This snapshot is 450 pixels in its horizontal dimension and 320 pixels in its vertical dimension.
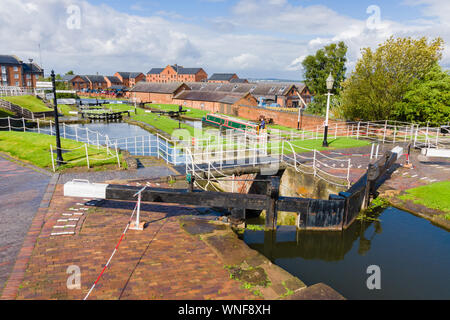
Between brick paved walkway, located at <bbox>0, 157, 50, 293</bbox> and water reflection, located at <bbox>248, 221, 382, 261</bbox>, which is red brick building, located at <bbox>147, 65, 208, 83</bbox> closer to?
brick paved walkway, located at <bbox>0, 157, 50, 293</bbox>

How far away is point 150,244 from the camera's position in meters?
Answer: 6.98

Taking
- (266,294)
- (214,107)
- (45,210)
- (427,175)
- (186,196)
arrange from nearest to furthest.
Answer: (266,294) < (186,196) < (45,210) < (427,175) < (214,107)

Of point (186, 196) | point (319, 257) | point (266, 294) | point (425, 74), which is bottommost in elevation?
point (319, 257)

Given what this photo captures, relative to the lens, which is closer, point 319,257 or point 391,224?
point 319,257

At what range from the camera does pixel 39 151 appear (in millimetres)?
15555

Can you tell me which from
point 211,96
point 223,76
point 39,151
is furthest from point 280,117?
point 223,76

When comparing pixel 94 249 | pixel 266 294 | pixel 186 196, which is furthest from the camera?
pixel 186 196

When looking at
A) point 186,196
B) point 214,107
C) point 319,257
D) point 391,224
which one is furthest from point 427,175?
point 214,107

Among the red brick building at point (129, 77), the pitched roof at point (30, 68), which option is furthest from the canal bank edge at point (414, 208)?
the red brick building at point (129, 77)

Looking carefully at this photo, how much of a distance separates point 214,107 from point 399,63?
117ft

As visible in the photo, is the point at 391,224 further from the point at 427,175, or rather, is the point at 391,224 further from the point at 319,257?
the point at 427,175

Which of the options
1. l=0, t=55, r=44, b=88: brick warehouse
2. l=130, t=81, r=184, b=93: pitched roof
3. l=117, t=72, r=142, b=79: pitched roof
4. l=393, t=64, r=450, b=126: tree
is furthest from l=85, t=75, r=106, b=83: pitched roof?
l=393, t=64, r=450, b=126: tree

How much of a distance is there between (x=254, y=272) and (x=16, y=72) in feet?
348

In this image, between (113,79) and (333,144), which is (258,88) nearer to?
(333,144)
